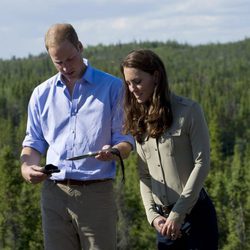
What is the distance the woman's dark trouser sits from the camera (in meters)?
4.86

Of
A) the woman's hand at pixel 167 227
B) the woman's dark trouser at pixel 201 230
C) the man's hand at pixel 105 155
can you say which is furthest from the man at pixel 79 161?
the woman's dark trouser at pixel 201 230

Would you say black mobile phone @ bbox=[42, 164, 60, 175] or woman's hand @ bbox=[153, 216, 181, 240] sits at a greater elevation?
black mobile phone @ bbox=[42, 164, 60, 175]

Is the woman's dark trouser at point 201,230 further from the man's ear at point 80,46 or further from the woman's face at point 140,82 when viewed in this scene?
the man's ear at point 80,46

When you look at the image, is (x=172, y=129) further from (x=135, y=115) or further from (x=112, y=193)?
(x=112, y=193)

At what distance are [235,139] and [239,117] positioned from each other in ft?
33.5

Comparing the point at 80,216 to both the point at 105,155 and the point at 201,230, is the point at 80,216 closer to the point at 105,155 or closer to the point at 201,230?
the point at 105,155

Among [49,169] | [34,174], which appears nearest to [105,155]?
[49,169]

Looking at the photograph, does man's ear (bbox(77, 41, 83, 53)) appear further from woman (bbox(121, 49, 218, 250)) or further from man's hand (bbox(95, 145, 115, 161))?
man's hand (bbox(95, 145, 115, 161))

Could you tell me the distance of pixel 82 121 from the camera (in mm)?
4969

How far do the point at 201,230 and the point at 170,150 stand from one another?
57 centimetres

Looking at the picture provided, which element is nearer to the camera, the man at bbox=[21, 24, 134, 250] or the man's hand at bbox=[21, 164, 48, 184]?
the man's hand at bbox=[21, 164, 48, 184]

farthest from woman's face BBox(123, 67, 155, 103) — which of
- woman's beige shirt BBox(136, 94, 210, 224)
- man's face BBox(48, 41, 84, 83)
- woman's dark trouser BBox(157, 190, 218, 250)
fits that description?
woman's dark trouser BBox(157, 190, 218, 250)

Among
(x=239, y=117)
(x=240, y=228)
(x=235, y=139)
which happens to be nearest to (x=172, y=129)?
(x=240, y=228)

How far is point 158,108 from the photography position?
4.79 metres
